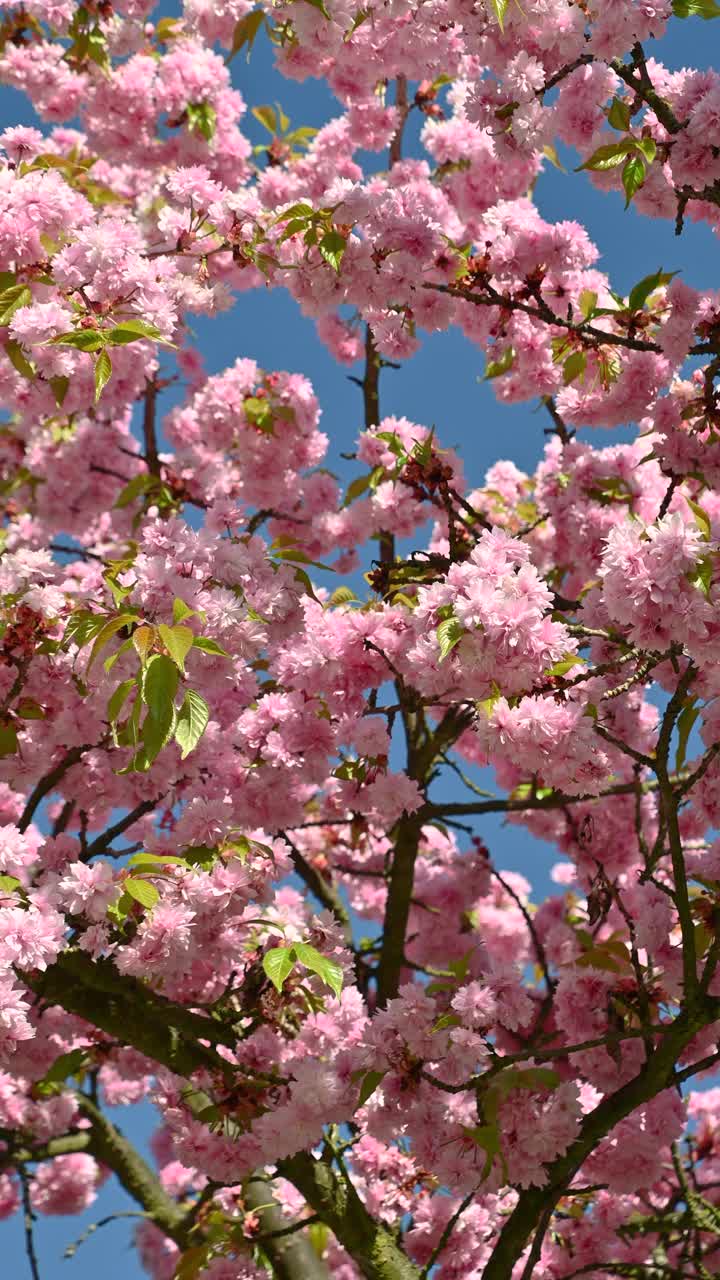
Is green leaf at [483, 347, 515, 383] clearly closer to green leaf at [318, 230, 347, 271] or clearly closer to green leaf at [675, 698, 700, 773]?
green leaf at [318, 230, 347, 271]

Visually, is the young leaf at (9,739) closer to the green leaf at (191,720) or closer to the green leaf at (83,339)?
the green leaf at (191,720)

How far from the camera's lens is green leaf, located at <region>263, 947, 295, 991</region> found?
269 cm

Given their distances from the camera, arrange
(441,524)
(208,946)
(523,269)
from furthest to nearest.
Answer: (441,524)
(523,269)
(208,946)

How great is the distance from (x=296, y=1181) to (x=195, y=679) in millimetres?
1773

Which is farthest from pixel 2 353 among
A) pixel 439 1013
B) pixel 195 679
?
pixel 439 1013

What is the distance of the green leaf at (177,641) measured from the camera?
238 centimetres

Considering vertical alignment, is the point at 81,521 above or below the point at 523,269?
above

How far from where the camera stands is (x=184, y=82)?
578cm

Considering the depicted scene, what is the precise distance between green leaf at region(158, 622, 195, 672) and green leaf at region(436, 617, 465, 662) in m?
0.53

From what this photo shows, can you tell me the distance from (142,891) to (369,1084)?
30.1 inches

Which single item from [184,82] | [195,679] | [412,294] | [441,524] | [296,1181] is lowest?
[296,1181]

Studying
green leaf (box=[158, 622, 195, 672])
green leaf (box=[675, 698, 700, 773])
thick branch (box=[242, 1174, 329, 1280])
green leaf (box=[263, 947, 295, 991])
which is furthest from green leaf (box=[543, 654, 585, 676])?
thick branch (box=[242, 1174, 329, 1280])

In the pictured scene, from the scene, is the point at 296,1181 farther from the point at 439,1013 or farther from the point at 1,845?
the point at 1,845

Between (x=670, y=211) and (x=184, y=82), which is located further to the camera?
(x=184, y=82)
